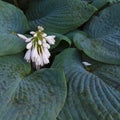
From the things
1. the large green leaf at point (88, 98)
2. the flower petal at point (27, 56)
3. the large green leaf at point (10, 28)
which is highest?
the large green leaf at point (10, 28)

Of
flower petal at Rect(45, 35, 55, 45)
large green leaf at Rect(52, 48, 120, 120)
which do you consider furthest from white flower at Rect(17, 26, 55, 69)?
large green leaf at Rect(52, 48, 120, 120)

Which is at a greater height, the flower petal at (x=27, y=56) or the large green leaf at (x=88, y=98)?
the flower petal at (x=27, y=56)

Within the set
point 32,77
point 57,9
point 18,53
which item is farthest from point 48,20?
point 32,77

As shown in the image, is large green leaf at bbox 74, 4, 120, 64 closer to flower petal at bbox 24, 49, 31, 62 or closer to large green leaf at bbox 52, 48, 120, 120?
large green leaf at bbox 52, 48, 120, 120

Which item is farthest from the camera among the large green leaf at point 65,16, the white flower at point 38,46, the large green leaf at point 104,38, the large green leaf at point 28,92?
the large green leaf at point 65,16

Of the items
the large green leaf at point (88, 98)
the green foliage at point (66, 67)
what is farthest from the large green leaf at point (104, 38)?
the large green leaf at point (88, 98)

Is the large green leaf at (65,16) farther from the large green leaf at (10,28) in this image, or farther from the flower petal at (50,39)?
the flower petal at (50,39)

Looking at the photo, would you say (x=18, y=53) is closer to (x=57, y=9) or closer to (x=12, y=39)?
(x=12, y=39)

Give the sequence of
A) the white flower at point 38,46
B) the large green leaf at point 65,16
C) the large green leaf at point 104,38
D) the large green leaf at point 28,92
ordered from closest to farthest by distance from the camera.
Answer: the large green leaf at point 28,92
the white flower at point 38,46
the large green leaf at point 104,38
the large green leaf at point 65,16
